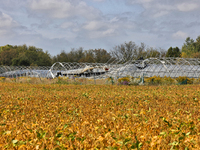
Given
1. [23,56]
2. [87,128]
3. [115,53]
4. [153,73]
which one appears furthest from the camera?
[23,56]

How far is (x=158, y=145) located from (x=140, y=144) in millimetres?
300

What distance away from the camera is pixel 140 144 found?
3504mm

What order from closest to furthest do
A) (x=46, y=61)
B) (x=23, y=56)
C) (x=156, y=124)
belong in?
(x=156, y=124) → (x=23, y=56) → (x=46, y=61)

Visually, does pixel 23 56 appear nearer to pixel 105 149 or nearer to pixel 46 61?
pixel 46 61

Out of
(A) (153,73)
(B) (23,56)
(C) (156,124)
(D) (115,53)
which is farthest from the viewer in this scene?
(B) (23,56)

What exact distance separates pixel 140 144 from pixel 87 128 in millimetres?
1324

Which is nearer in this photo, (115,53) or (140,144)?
Answer: (140,144)

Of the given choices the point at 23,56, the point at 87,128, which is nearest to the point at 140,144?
the point at 87,128

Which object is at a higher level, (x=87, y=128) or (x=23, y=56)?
(x=23, y=56)

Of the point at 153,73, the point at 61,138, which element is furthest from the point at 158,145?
the point at 153,73

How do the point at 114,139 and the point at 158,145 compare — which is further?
the point at 114,139

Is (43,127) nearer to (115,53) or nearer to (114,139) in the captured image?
(114,139)

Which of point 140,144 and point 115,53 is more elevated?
point 115,53

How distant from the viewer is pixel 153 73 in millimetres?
23031
